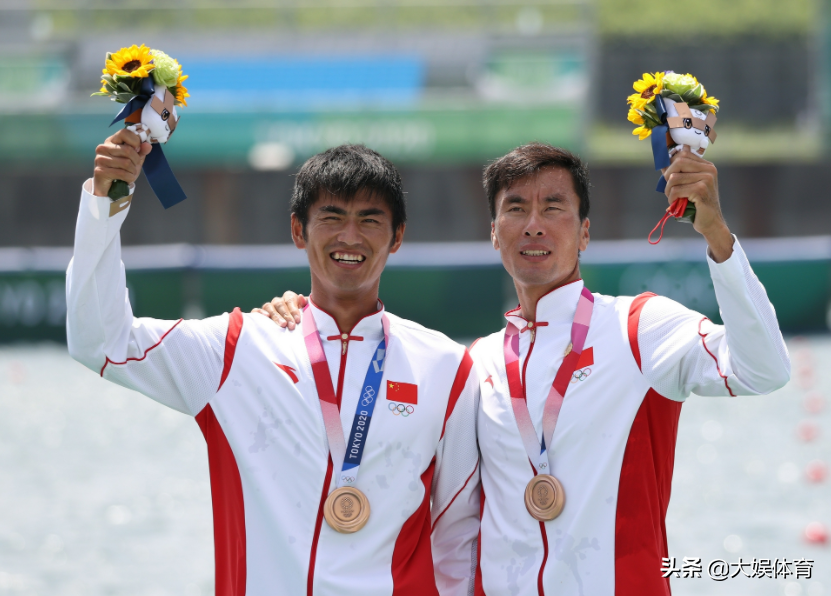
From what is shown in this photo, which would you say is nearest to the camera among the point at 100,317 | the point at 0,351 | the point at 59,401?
the point at 100,317

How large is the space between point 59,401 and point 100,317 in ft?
27.2

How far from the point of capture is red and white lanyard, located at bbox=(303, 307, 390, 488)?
2.91 metres

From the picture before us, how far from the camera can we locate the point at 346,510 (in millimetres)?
2855

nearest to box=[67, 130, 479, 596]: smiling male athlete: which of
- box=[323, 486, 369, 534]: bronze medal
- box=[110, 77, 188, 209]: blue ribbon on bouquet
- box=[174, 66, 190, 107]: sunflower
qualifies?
box=[323, 486, 369, 534]: bronze medal

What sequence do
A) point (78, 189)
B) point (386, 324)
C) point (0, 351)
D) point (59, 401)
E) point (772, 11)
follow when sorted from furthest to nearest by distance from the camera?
point (772, 11), point (78, 189), point (0, 351), point (59, 401), point (386, 324)

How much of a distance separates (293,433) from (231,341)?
1.19ft

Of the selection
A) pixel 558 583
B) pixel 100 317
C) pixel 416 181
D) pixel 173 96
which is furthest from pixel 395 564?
pixel 416 181

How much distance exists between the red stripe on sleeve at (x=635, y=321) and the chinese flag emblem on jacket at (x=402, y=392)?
2.29 feet

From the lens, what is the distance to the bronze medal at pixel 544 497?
2887mm

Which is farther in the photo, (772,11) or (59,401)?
(772,11)

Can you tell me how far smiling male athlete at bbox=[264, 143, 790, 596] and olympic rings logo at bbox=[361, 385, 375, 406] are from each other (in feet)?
1.26

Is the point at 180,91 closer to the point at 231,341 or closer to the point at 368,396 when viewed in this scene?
the point at 231,341

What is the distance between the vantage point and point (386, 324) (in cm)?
319

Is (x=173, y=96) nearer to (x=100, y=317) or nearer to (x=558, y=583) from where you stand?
(x=100, y=317)
